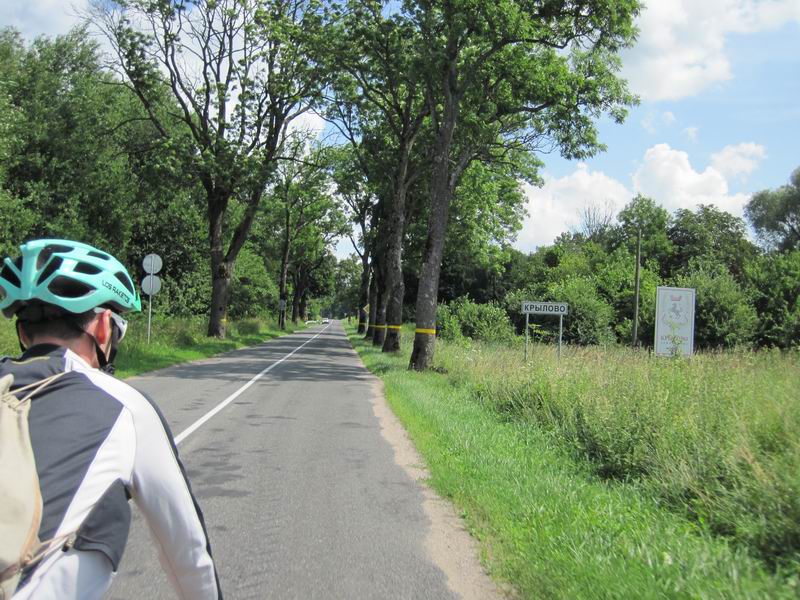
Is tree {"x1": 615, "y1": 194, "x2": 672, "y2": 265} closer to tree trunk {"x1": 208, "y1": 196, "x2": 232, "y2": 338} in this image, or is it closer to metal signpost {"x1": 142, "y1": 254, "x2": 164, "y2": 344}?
tree trunk {"x1": 208, "y1": 196, "x2": 232, "y2": 338}

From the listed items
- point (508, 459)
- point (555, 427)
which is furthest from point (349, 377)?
point (508, 459)

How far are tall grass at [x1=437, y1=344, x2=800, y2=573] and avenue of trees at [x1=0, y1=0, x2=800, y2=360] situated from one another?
34.2 feet

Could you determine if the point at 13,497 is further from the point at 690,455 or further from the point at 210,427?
the point at 210,427

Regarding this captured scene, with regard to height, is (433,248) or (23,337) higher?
(433,248)

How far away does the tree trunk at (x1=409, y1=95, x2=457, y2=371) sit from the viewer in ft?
67.9

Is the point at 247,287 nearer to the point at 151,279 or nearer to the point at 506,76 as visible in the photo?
the point at 151,279

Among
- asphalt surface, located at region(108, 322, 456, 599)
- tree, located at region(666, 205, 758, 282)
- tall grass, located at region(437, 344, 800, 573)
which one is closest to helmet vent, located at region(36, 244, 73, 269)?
asphalt surface, located at region(108, 322, 456, 599)

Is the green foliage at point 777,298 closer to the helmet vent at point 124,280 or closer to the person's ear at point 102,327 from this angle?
the helmet vent at point 124,280

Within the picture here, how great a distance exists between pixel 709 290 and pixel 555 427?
94.5ft

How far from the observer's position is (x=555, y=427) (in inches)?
372

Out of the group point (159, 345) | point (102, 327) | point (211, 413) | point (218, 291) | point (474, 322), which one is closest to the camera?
point (102, 327)

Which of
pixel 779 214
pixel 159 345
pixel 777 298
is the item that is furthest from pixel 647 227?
pixel 159 345

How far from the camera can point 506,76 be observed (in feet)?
69.2

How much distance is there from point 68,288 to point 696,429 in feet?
21.3
